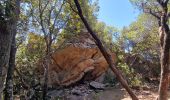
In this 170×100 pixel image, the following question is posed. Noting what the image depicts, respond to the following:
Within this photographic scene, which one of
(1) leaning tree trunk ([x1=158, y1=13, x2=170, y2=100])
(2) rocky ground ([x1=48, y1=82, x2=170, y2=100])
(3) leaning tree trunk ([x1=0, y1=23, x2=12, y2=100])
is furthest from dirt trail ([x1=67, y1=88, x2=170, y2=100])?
(3) leaning tree trunk ([x1=0, y1=23, x2=12, y2=100])

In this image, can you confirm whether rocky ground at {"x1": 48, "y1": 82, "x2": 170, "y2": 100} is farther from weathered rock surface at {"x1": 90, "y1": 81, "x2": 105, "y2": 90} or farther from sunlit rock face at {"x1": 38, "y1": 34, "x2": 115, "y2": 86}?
sunlit rock face at {"x1": 38, "y1": 34, "x2": 115, "y2": 86}

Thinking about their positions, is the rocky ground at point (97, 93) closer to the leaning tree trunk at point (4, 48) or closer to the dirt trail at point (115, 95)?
the dirt trail at point (115, 95)

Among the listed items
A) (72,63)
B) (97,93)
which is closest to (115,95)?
(97,93)

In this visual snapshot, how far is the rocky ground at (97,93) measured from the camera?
18.0m

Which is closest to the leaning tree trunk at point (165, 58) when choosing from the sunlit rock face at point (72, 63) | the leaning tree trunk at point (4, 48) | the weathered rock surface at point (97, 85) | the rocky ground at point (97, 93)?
the leaning tree trunk at point (4, 48)

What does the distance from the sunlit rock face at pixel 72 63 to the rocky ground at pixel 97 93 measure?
842 millimetres

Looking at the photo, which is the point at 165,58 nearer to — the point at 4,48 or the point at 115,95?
the point at 4,48

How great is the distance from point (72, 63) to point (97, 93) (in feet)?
11.3

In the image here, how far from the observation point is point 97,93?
19188 mm

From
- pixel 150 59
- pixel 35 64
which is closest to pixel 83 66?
pixel 35 64

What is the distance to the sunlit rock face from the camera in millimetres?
21188

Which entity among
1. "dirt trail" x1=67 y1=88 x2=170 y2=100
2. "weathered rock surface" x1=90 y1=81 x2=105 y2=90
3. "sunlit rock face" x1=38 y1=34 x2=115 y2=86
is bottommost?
"dirt trail" x1=67 y1=88 x2=170 y2=100

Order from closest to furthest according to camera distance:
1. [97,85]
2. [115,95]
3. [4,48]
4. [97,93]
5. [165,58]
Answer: [4,48], [165,58], [115,95], [97,93], [97,85]

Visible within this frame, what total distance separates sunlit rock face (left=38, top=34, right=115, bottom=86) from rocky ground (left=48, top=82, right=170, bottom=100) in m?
0.84
